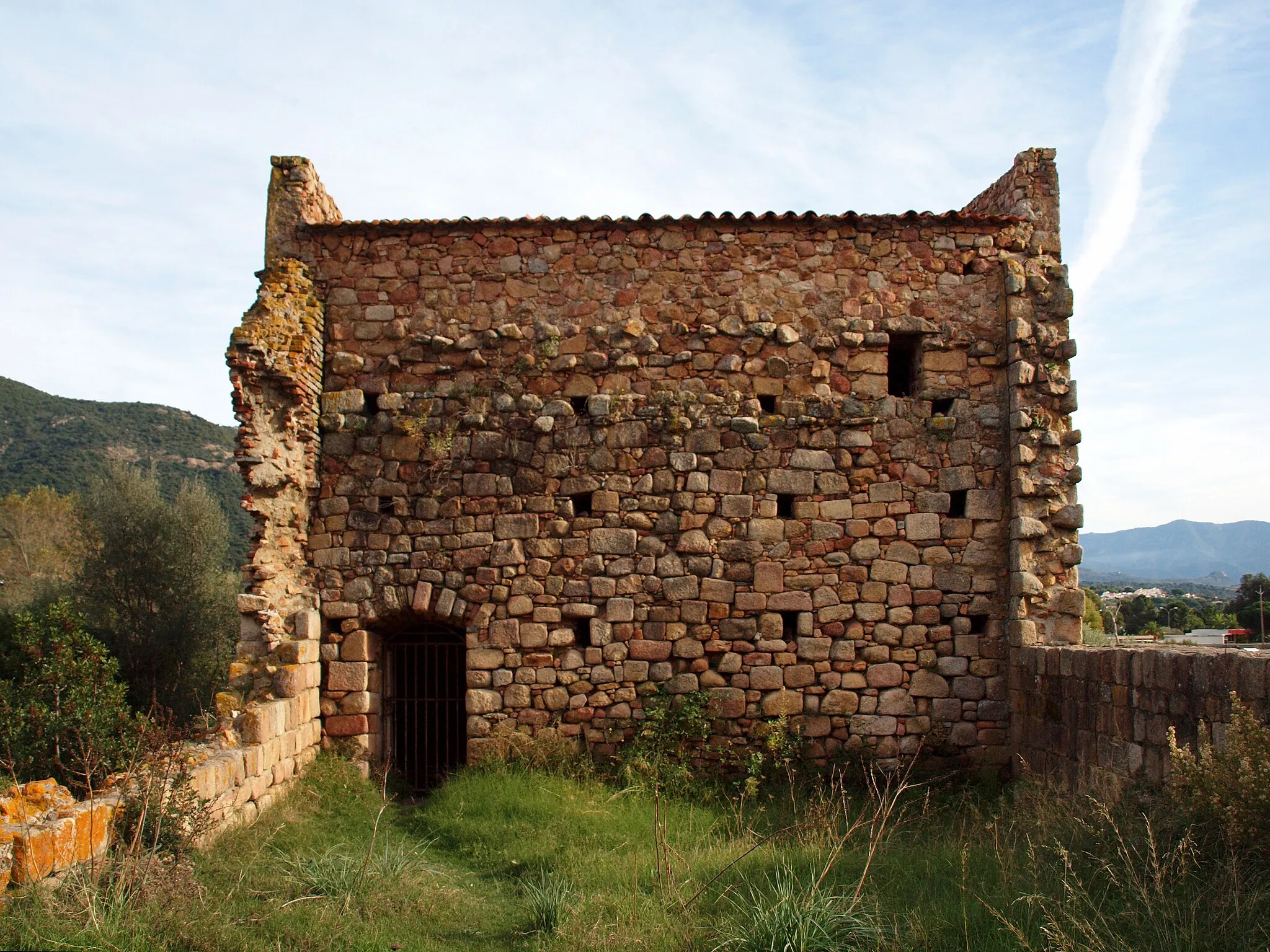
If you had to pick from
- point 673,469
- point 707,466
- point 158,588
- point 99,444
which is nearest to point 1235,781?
point 707,466

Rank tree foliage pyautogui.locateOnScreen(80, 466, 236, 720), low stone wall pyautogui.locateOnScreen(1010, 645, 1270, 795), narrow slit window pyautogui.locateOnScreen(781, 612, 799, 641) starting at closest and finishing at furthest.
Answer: low stone wall pyautogui.locateOnScreen(1010, 645, 1270, 795) → narrow slit window pyautogui.locateOnScreen(781, 612, 799, 641) → tree foliage pyautogui.locateOnScreen(80, 466, 236, 720)

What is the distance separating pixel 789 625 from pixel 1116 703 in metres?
3.12

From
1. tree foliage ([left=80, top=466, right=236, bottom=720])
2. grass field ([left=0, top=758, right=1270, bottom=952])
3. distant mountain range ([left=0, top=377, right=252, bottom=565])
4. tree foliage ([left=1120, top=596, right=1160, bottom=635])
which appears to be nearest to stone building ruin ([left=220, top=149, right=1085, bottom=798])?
grass field ([left=0, top=758, right=1270, bottom=952])

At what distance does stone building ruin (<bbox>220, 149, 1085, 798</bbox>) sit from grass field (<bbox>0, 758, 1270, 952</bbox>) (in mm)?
1470

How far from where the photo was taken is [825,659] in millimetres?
9133

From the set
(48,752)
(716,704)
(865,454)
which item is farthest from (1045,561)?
(48,752)

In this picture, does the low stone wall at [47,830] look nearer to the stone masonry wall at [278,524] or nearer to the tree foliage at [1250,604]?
the stone masonry wall at [278,524]

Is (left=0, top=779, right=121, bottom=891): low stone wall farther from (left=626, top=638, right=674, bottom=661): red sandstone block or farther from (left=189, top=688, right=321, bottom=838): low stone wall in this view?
(left=626, top=638, right=674, bottom=661): red sandstone block

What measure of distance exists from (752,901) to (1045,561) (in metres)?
5.40

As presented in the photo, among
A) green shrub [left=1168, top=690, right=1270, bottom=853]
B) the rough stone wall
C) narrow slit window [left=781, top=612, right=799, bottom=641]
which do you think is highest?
the rough stone wall

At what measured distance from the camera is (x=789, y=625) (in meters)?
9.30

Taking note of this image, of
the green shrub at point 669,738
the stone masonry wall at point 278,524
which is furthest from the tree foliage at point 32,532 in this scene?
the green shrub at point 669,738

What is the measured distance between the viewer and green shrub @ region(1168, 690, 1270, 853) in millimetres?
4695

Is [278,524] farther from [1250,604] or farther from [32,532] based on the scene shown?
[32,532]
